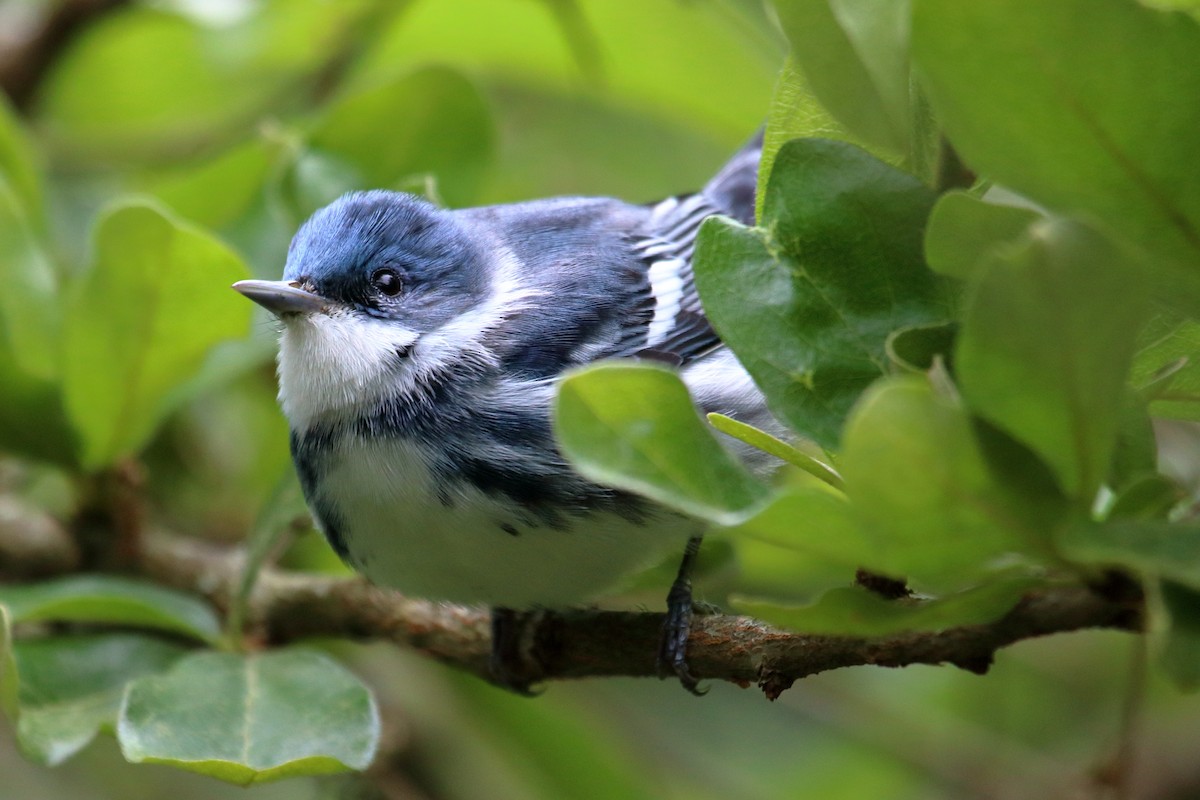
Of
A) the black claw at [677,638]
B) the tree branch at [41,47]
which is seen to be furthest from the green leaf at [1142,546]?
the tree branch at [41,47]

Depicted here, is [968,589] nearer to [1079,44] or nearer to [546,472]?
[1079,44]

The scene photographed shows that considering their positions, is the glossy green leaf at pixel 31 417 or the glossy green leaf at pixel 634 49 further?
the glossy green leaf at pixel 634 49

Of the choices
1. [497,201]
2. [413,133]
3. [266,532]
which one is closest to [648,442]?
[266,532]

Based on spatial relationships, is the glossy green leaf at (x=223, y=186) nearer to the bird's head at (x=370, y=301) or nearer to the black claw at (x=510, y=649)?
the bird's head at (x=370, y=301)

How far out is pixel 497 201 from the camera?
297 centimetres

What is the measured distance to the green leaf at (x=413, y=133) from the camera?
207 cm

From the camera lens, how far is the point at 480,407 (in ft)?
5.73

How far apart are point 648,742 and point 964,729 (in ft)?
2.42

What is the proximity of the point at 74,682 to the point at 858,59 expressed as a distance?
4.66 ft

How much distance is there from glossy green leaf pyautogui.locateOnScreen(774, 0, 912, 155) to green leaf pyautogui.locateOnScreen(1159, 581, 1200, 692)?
17.3 inches

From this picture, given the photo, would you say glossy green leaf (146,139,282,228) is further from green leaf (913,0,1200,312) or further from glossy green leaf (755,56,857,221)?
green leaf (913,0,1200,312)

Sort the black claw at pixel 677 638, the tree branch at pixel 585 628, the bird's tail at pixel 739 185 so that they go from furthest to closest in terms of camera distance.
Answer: the bird's tail at pixel 739 185 → the black claw at pixel 677 638 → the tree branch at pixel 585 628

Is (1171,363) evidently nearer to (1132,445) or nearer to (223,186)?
(1132,445)

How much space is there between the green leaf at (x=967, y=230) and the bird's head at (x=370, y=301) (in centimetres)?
102
